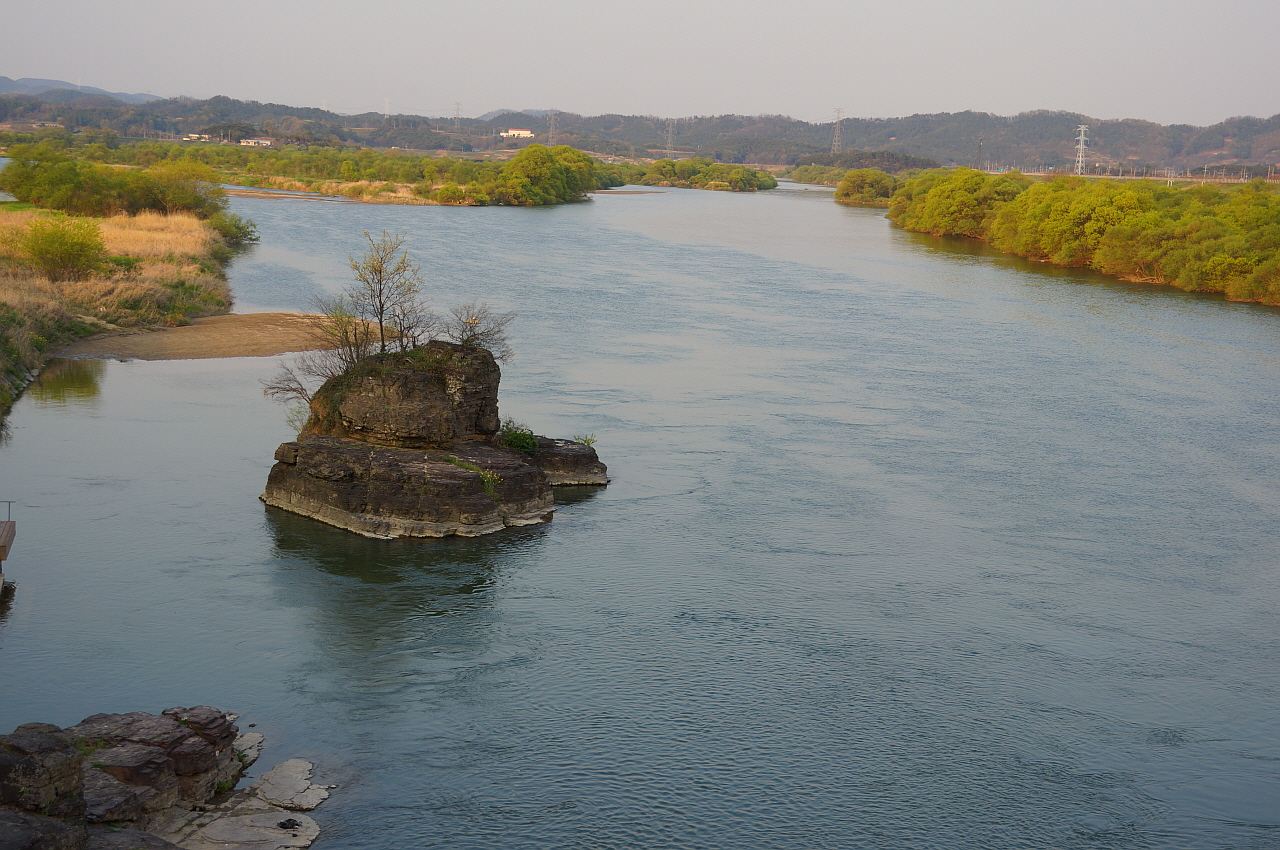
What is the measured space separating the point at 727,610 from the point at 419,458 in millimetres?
9657

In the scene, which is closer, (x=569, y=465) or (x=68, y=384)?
(x=569, y=465)

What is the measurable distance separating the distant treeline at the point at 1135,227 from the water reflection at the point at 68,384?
234 feet

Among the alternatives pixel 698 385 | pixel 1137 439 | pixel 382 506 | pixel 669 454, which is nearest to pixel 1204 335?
pixel 1137 439

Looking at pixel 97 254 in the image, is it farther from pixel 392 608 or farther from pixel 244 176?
pixel 244 176

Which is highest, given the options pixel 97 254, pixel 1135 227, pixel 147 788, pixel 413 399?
pixel 1135 227

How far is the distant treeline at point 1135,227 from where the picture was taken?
73.5m

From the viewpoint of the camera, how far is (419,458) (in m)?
28.0

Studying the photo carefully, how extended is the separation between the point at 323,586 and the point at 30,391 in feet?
72.0

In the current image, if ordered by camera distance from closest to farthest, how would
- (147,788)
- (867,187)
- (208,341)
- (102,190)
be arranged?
1. (147,788)
2. (208,341)
3. (102,190)
4. (867,187)

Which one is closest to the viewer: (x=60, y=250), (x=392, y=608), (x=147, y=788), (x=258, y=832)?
(x=147, y=788)

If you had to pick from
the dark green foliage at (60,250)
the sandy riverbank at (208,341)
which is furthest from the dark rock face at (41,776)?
the dark green foliage at (60,250)

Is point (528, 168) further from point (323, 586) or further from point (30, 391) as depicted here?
point (323, 586)

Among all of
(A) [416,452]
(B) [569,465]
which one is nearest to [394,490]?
(A) [416,452]

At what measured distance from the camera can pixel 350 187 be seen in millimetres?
134750
